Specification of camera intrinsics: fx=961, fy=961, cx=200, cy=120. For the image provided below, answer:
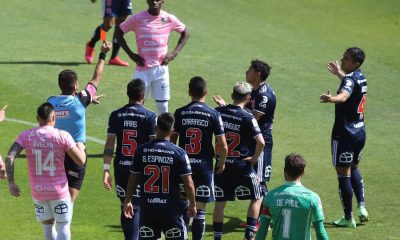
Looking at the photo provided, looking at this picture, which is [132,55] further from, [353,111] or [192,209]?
[192,209]

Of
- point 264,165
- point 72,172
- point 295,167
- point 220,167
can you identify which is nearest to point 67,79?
point 72,172

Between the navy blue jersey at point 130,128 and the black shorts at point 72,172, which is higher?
the navy blue jersey at point 130,128

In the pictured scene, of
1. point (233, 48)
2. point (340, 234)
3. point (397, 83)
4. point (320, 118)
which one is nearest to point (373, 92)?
point (397, 83)

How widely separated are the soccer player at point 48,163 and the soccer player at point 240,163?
7.86 ft

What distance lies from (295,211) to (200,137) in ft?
11.1

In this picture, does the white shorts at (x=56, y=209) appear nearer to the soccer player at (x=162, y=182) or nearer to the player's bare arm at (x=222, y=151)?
the soccer player at (x=162, y=182)

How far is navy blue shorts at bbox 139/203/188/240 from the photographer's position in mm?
11391

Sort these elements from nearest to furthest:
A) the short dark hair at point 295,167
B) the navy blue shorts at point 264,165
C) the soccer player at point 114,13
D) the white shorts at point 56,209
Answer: the short dark hair at point 295,167, the white shorts at point 56,209, the navy blue shorts at point 264,165, the soccer player at point 114,13

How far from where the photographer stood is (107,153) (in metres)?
12.9

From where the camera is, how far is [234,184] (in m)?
13.8

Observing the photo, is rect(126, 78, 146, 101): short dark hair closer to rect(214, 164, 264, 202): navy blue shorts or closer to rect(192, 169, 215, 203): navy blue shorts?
rect(192, 169, 215, 203): navy blue shorts

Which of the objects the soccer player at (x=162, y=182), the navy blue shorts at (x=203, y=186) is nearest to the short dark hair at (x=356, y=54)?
the navy blue shorts at (x=203, y=186)

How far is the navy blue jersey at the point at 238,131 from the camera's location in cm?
1340

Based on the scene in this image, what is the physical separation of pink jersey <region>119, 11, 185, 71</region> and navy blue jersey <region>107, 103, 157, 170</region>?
5.26 meters
